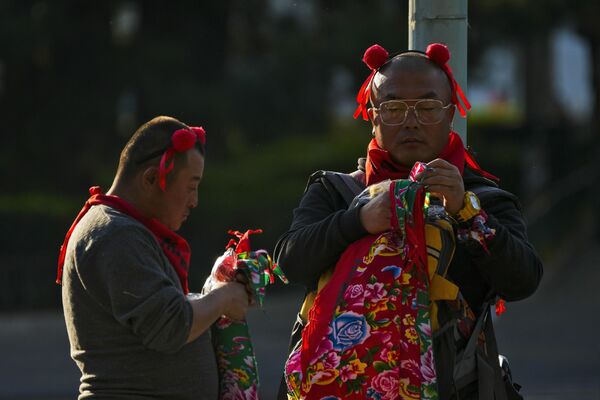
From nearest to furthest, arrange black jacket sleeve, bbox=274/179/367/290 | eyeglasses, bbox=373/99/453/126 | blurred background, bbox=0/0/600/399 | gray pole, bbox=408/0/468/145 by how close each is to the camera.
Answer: black jacket sleeve, bbox=274/179/367/290 < eyeglasses, bbox=373/99/453/126 < gray pole, bbox=408/0/468/145 < blurred background, bbox=0/0/600/399

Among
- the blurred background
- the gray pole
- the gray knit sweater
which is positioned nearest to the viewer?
the gray knit sweater

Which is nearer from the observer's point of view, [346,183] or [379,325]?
[379,325]

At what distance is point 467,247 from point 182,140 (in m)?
0.81

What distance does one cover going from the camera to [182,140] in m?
3.47

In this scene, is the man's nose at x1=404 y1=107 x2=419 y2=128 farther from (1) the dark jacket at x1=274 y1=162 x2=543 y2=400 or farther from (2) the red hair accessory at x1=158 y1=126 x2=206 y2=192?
(2) the red hair accessory at x1=158 y1=126 x2=206 y2=192

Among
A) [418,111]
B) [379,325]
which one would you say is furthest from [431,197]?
[379,325]

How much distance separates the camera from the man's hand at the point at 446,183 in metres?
3.43

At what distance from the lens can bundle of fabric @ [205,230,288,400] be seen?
354 centimetres

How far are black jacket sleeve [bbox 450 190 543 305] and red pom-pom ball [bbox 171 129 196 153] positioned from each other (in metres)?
0.79

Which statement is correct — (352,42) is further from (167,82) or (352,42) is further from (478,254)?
(478,254)

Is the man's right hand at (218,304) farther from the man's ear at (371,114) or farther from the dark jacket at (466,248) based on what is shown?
the man's ear at (371,114)

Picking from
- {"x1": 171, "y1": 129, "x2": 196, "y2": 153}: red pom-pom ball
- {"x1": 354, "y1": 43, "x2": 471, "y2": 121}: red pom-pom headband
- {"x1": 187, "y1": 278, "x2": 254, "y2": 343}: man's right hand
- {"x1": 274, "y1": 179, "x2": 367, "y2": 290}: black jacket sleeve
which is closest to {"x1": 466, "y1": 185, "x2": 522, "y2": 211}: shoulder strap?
{"x1": 354, "y1": 43, "x2": 471, "y2": 121}: red pom-pom headband

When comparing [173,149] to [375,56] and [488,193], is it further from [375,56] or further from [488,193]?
[488,193]

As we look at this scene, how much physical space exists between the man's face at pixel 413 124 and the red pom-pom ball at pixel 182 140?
1.82 ft
